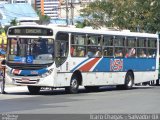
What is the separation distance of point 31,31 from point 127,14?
23.5m

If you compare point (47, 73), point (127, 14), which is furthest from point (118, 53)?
point (127, 14)

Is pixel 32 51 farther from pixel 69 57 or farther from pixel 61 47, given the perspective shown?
pixel 69 57

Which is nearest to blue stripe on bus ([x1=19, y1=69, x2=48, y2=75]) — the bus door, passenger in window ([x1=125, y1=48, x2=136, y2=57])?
the bus door

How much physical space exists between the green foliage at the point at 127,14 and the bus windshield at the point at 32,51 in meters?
22.4

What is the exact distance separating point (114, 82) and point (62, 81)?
477 centimetres

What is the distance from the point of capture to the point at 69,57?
24.4 m

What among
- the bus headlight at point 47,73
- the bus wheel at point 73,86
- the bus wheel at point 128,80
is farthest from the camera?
the bus wheel at point 128,80

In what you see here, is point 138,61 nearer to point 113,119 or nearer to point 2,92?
point 2,92

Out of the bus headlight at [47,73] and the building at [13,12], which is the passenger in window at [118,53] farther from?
the building at [13,12]

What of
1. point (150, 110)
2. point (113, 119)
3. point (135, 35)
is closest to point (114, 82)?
point (135, 35)

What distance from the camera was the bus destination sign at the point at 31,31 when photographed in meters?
23.6

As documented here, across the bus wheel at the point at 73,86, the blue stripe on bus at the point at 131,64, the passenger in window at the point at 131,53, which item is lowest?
the bus wheel at the point at 73,86

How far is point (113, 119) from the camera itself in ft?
46.5

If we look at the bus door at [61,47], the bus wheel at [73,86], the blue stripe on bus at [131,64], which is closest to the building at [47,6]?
the blue stripe on bus at [131,64]
